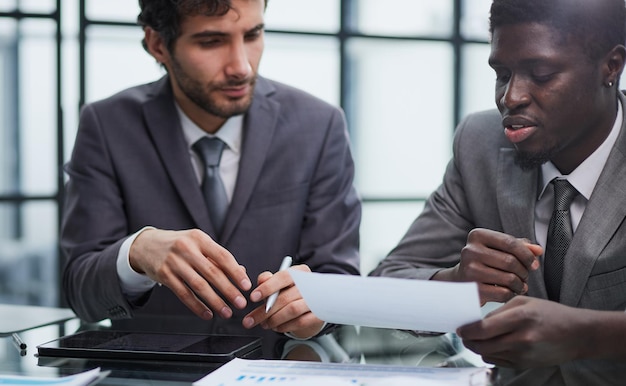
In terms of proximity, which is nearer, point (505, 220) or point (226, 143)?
point (505, 220)

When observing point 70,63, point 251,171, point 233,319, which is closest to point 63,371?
point 233,319

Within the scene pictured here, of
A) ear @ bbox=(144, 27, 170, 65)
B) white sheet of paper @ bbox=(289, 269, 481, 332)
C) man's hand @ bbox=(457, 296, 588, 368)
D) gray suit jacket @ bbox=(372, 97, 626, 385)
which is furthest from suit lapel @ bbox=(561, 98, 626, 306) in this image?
ear @ bbox=(144, 27, 170, 65)

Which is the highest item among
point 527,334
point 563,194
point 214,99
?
point 214,99

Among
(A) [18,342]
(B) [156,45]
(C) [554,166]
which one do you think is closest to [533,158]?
(C) [554,166]

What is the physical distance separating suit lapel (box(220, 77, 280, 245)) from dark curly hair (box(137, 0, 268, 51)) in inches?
7.9

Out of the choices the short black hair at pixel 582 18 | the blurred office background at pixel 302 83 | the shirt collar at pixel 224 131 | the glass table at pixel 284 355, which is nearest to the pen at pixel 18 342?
the glass table at pixel 284 355

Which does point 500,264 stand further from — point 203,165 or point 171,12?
point 171,12

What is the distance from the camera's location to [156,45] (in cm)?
159

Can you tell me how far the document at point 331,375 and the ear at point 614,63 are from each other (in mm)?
487

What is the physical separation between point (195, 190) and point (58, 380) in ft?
2.19

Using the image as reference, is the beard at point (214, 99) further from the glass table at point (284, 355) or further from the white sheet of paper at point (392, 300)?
the white sheet of paper at point (392, 300)

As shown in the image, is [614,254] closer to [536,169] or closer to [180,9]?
[536,169]

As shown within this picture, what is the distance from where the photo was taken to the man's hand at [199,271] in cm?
98

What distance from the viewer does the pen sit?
1.01m
